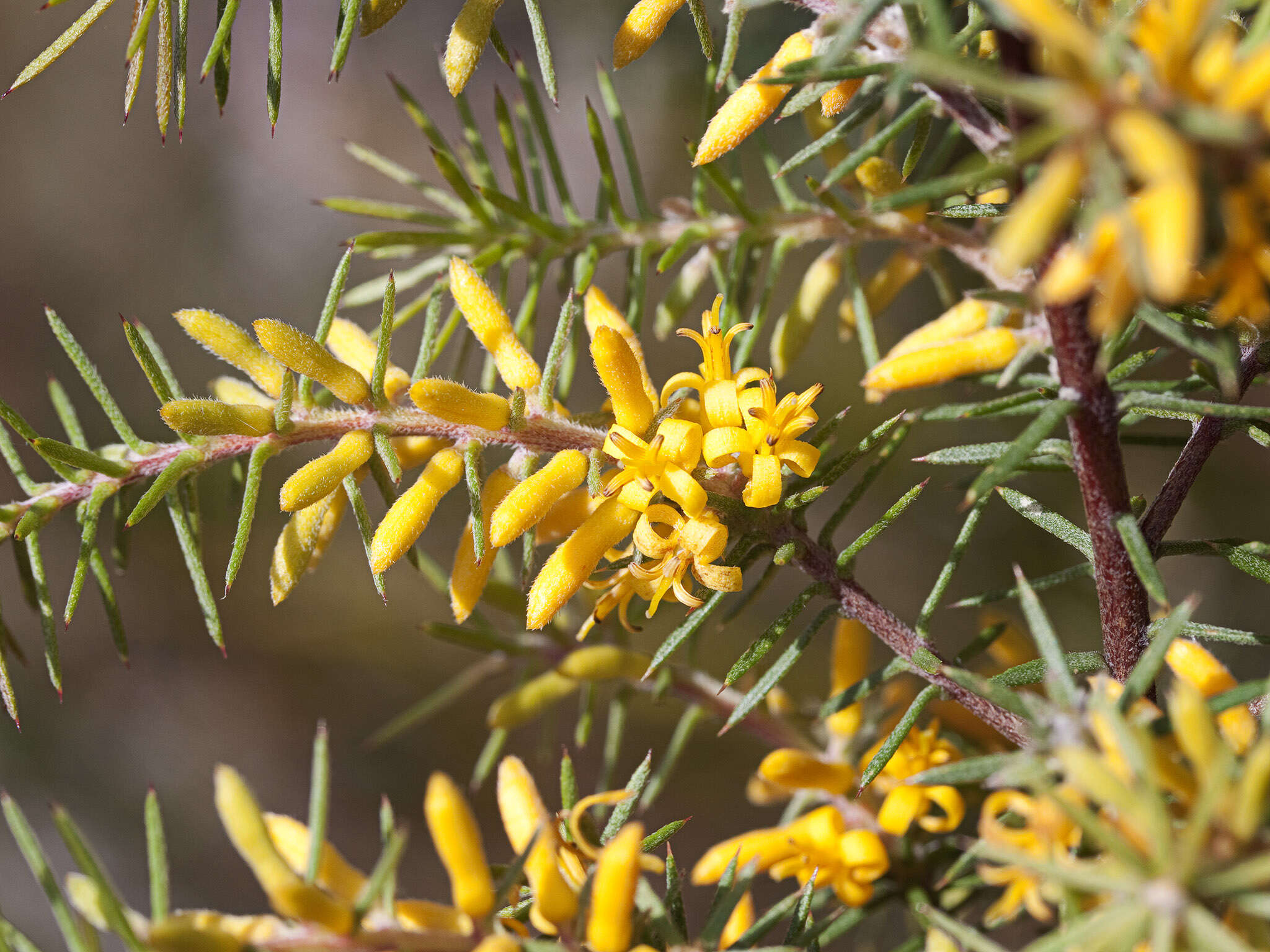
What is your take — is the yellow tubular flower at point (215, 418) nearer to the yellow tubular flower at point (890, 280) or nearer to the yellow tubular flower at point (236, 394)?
the yellow tubular flower at point (236, 394)

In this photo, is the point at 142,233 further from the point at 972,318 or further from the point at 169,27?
the point at 972,318

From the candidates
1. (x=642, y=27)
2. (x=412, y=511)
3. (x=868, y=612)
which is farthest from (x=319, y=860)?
(x=642, y=27)

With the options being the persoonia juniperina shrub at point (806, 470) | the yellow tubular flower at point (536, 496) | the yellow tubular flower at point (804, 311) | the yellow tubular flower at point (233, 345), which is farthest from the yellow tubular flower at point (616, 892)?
the yellow tubular flower at point (804, 311)

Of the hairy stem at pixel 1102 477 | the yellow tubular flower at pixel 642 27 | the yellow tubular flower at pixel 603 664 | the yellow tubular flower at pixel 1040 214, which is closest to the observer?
the yellow tubular flower at pixel 1040 214

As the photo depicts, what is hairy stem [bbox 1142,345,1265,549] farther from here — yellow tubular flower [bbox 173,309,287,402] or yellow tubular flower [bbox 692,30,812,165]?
yellow tubular flower [bbox 173,309,287,402]

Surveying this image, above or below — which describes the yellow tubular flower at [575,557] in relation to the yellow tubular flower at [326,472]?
below

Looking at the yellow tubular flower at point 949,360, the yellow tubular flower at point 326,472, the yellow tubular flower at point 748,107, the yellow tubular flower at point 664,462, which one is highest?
the yellow tubular flower at point 748,107

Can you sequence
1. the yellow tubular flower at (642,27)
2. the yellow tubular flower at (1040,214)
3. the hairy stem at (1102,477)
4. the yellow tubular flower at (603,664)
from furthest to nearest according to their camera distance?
the yellow tubular flower at (603,664) → the yellow tubular flower at (642,27) → the hairy stem at (1102,477) → the yellow tubular flower at (1040,214)
